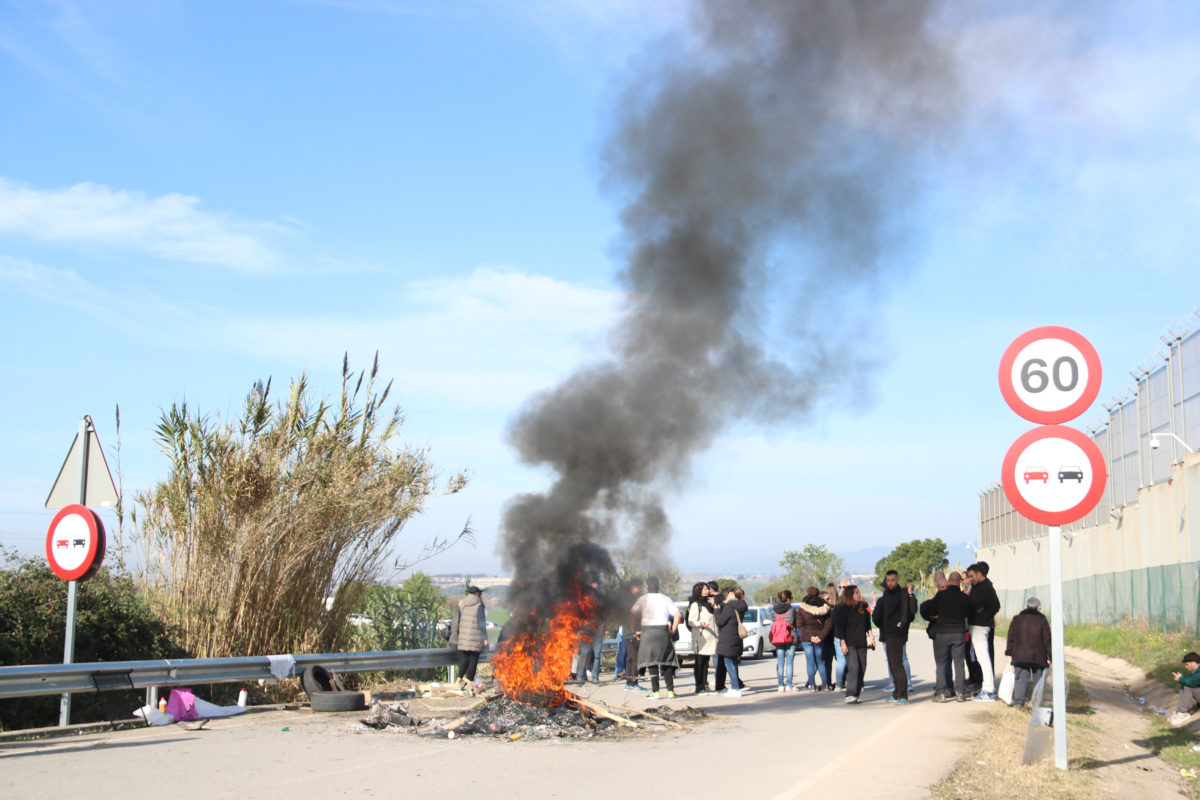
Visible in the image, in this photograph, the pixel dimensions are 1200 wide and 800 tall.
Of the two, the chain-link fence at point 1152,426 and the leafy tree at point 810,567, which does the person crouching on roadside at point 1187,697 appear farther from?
the leafy tree at point 810,567

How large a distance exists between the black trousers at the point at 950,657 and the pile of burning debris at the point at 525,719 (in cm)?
399

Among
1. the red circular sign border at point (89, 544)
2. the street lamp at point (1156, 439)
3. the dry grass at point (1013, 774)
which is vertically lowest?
the dry grass at point (1013, 774)

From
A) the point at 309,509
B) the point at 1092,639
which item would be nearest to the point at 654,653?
the point at 309,509

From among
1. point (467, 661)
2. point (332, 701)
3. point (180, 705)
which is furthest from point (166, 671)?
point (467, 661)

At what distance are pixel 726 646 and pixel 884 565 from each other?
10348cm

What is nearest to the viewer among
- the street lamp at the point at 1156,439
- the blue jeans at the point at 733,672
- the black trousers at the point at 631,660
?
the blue jeans at the point at 733,672

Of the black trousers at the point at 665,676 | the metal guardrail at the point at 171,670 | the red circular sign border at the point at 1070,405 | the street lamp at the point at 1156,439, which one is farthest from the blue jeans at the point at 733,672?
the street lamp at the point at 1156,439

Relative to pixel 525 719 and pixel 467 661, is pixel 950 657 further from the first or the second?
pixel 467 661

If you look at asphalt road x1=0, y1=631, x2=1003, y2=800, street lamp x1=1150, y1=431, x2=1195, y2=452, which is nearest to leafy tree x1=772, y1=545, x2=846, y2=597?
street lamp x1=1150, y1=431, x2=1195, y2=452

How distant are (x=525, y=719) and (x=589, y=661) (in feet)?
26.6

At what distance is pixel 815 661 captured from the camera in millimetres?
15570

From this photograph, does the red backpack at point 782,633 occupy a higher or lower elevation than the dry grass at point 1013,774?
higher

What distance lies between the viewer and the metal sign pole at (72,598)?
9.80m

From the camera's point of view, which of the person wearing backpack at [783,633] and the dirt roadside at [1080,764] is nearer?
the dirt roadside at [1080,764]
